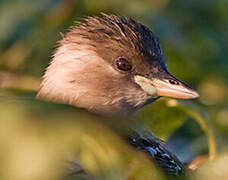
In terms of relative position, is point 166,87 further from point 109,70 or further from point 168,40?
point 168,40

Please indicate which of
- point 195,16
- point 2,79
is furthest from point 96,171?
point 195,16

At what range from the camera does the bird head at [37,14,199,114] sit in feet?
15.4

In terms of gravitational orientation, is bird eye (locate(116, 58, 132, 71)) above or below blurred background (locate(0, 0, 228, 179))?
above

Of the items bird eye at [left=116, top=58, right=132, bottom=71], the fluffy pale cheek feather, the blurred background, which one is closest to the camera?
the fluffy pale cheek feather

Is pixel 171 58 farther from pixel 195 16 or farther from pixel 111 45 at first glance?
pixel 111 45

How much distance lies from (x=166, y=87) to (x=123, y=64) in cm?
33

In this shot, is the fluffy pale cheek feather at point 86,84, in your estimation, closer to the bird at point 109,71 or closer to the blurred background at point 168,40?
the bird at point 109,71

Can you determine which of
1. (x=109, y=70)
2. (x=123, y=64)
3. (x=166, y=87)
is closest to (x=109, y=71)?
(x=109, y=70)

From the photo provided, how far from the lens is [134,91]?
474 cm

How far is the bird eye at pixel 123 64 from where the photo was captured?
4.79 meters

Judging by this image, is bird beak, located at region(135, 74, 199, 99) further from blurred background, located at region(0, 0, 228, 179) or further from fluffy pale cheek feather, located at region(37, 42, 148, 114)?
blurred background, located at region(0, 0, 228, 179)

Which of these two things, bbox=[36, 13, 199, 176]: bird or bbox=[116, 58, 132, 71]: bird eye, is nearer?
bbox=[36, 13, 199, 176]: bird

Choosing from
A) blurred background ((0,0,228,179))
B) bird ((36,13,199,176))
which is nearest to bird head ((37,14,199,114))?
bird ((36,13,199,176))

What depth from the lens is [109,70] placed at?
15.8ft
